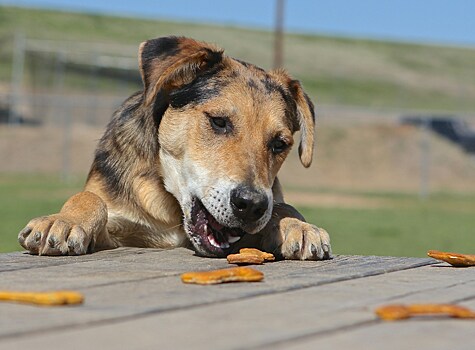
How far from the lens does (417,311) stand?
335 cm

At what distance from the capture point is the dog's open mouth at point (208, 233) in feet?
18.0

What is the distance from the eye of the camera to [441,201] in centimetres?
2750

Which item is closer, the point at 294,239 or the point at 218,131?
the point at 294,239

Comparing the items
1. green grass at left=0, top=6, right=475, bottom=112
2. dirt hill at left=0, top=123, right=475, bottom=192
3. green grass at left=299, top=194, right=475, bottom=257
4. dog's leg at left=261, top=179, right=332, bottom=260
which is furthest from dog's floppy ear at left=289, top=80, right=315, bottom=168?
green grass at left=0, top=6, right=475, bottom=112

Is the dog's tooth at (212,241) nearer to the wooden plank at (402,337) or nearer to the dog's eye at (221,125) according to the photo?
the dog's eye at (221,125)

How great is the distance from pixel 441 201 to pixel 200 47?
72.5 ft

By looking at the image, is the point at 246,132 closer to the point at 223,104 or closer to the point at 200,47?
the point at 223,104

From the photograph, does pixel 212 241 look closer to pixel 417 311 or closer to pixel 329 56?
pixel 417 311

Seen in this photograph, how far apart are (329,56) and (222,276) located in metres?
67.1

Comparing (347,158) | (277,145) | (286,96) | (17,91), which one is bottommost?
(347,158)

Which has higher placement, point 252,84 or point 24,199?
point 252,84

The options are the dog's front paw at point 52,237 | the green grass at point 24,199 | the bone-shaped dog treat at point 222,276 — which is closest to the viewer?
the bone-shaped dog treat at point 222,276

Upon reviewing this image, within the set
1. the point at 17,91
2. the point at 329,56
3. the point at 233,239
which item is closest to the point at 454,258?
the point at 233,239

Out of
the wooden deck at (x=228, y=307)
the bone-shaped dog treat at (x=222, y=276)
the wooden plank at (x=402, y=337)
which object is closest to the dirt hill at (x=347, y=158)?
the wooden deck at (x=228, y=307)
